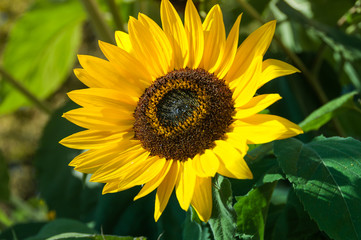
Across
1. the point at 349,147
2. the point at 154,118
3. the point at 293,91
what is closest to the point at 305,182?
the point at 349,147

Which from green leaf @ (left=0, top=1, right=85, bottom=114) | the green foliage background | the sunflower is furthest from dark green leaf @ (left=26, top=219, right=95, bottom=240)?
green leaf @ (left=0, top=1, right=85, bottom=114)

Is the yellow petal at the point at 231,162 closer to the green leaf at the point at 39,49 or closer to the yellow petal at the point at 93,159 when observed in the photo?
the yellow petal at the point at 93,159

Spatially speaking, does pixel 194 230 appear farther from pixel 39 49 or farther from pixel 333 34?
pixel 39 49

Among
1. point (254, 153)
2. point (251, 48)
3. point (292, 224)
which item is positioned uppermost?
point (251, 48)

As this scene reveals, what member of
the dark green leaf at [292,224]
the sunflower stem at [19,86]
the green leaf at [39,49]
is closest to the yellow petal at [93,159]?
the dark green leaf at [292,224]

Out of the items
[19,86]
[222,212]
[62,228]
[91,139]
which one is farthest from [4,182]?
[222,212]

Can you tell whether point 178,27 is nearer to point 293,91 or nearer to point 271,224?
point 271,224
